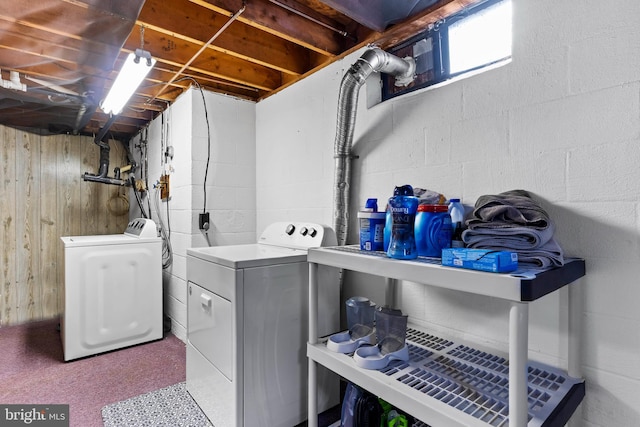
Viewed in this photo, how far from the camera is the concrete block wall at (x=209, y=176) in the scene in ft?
8.77

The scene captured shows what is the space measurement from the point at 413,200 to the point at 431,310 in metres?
0.68

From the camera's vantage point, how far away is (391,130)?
178 centimetres

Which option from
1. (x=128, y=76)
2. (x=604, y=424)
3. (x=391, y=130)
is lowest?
(x=604, y=424)

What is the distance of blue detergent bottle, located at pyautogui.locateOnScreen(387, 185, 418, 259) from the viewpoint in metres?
1.17

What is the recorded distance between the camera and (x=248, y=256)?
1.69 m

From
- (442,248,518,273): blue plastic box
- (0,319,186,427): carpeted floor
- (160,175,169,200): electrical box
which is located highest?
(160,175,169,200): electrical box

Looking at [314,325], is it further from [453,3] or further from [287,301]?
[453,3]

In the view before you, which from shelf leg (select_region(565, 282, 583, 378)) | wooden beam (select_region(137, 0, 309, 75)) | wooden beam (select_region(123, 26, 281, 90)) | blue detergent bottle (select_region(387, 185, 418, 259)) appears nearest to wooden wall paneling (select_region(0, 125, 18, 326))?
wooden beam (select_region(123, 26, 281, 90))

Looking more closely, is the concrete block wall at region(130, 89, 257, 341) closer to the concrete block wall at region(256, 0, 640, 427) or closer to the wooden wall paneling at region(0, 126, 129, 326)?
the wooden wall paneling at region(0, 126, 129, 326)

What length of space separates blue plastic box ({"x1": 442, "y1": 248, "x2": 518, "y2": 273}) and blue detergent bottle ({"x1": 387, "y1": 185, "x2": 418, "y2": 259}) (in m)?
0.19

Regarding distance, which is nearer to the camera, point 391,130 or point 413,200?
point 413,200

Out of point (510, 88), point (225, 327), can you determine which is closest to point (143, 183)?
point (225, 327)

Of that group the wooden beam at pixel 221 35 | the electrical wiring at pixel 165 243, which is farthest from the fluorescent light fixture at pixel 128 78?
the electrical wiring at pixel 165 243

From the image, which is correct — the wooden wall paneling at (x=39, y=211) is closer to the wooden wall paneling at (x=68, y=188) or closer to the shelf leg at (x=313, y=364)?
the wooden wall paneling at (x=68, y=188)
